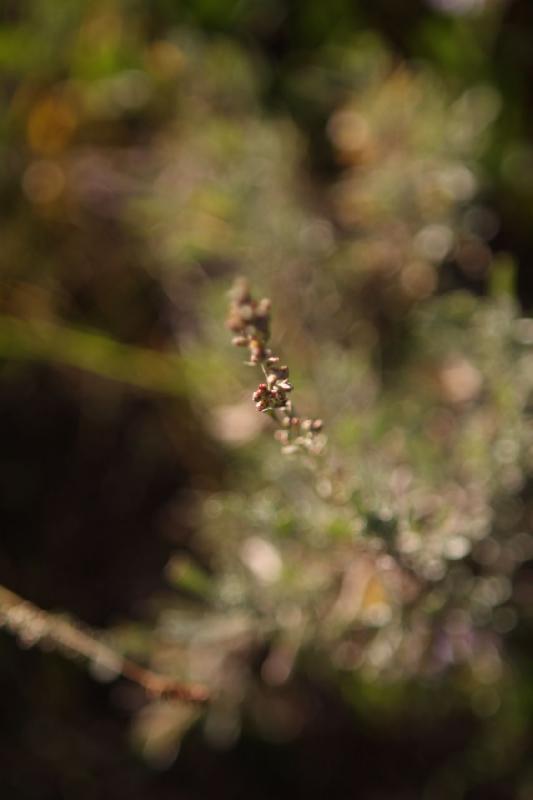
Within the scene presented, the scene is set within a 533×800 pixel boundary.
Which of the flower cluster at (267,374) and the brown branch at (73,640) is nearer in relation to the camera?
the flower cluster at (267,374)

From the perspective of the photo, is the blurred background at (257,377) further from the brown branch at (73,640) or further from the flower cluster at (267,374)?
the flower cluster at (267,374)

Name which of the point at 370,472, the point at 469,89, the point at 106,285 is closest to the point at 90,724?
the point at 106,285

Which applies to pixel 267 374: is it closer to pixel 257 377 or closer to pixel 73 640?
pixel 73 640

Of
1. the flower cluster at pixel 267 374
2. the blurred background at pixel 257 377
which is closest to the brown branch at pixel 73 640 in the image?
the blurred background at pixel 257 377

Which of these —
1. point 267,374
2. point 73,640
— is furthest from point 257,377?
point 267,374

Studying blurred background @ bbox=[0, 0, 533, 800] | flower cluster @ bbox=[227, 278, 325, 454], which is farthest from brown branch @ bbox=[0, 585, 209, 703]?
flower cluster @ bbox=[227, 278, 325, 454]
